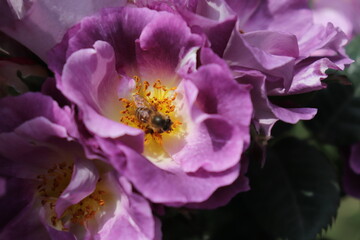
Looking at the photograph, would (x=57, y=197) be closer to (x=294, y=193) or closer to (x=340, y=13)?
(x=294, y=193)

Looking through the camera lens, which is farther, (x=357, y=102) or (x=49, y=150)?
(x=357, y=102)

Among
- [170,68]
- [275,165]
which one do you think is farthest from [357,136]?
[170,68]

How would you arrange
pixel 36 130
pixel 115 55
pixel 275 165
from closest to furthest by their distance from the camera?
pixel 36 130 → pixel 115 55 → pixel 275 165

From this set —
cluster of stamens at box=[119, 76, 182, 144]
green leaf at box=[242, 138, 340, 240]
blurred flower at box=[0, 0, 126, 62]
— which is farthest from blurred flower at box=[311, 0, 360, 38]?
blurred flower at box=[0, 0, 126, 62]

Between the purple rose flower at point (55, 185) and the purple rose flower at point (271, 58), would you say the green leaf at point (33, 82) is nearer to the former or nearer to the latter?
the purple rose flower at point (55, 185)

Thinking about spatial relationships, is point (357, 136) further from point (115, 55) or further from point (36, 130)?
point (36, 130)

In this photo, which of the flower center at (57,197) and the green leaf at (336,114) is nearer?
the flower center at (57,197)

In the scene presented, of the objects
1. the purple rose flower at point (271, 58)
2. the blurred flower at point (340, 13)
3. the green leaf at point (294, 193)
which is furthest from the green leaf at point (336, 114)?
the blurred flower at point (340, 13)
